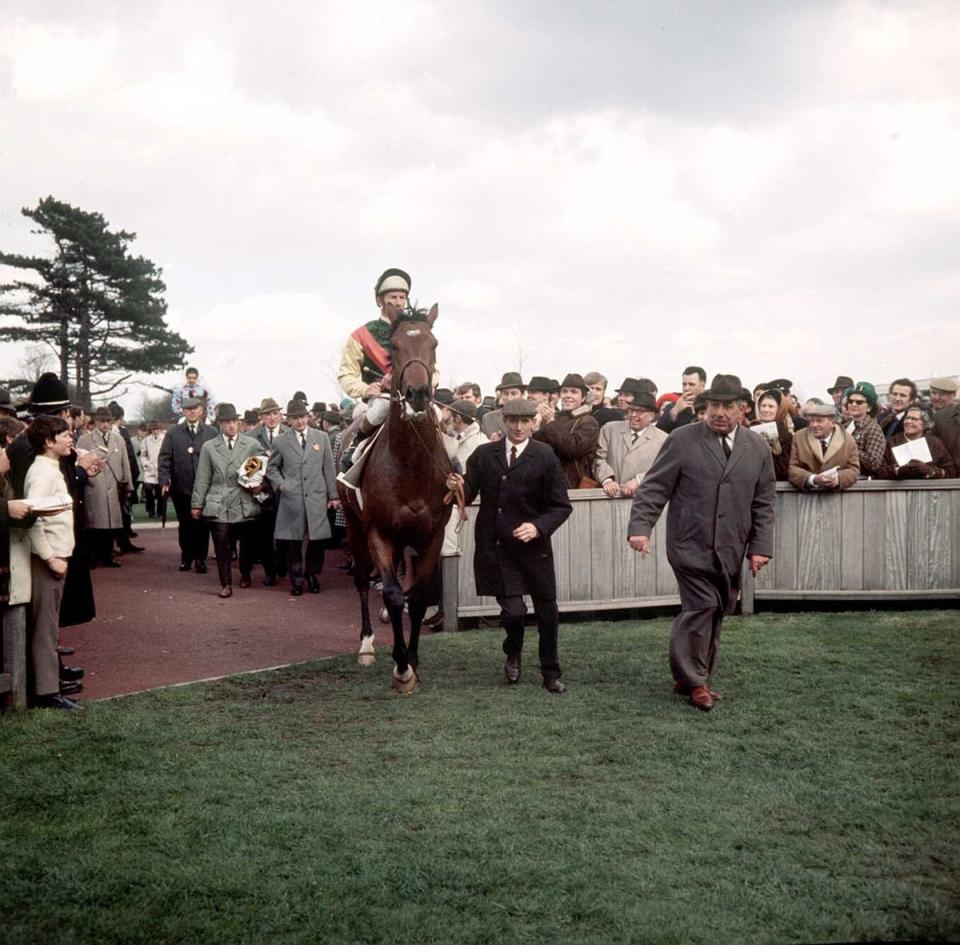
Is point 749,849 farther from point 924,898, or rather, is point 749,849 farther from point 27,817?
Answer: point 27,817

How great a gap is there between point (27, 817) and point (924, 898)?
13.1 feet

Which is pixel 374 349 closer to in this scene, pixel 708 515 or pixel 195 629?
pixel 708 515

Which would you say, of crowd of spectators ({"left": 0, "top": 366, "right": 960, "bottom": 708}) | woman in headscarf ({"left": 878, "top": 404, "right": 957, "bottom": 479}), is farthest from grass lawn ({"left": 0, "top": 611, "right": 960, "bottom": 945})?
woman in headscarf ({"left": 878, "top": 404, "right": 957, "bottom": 479})

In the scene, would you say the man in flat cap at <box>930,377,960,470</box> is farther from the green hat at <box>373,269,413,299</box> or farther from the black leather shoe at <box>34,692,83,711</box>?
the black leather shoe at <box>34,692,83,711</box>

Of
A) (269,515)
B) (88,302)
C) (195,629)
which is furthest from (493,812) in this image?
(88,302)

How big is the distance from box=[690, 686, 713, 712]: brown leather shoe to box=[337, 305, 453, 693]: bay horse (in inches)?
79.6

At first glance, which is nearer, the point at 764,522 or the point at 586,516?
the point at 764,522

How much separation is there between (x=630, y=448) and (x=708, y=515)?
3.42 meters

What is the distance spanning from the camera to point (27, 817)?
493cm

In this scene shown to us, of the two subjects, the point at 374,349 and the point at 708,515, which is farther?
the point at 374,349

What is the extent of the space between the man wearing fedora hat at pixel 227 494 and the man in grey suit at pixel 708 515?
6.91 meters

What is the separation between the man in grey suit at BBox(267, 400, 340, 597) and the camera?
12.6m

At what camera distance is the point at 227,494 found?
1291 centimetres

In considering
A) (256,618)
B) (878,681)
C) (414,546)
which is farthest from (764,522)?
(256,618)
